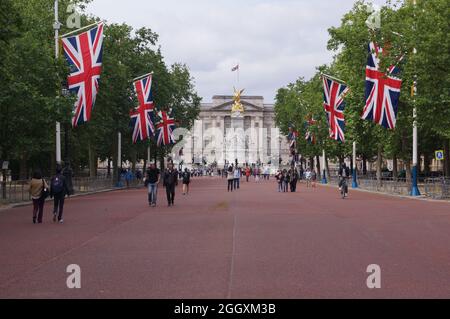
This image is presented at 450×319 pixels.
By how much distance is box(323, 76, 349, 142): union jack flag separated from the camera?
1875 inches

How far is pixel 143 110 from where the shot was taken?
50188 mm

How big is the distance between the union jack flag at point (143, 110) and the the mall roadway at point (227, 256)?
89.6 feet

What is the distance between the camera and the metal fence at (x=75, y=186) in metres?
35.6

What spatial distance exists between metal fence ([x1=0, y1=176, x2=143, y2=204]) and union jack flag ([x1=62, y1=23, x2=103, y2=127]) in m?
4.58

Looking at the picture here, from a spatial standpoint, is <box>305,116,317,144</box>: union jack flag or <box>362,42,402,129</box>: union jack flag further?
<box>305,116,317,144</box>: union jack flag

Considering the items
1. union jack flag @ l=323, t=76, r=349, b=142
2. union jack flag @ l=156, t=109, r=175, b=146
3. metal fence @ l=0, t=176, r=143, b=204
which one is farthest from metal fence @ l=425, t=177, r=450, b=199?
union jack flag @ l=156, t=109, r=175, b=146

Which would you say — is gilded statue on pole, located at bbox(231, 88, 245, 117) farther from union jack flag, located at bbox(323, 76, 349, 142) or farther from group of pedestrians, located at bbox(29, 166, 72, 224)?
group of pedestrians, located at bbox(29, 166, 72, 224)

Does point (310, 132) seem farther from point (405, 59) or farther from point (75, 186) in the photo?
point (405, 59)

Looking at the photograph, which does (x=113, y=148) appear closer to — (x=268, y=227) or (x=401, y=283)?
(x=268, y=227)

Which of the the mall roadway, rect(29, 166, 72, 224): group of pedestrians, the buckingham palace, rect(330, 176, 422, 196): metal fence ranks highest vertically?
the buckingham palace

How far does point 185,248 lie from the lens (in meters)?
14.1

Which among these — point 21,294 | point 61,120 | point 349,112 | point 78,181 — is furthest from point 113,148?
point 21,294

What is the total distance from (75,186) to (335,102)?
19.2 meters

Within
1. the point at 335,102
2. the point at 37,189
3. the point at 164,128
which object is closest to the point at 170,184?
the point at 37,189
